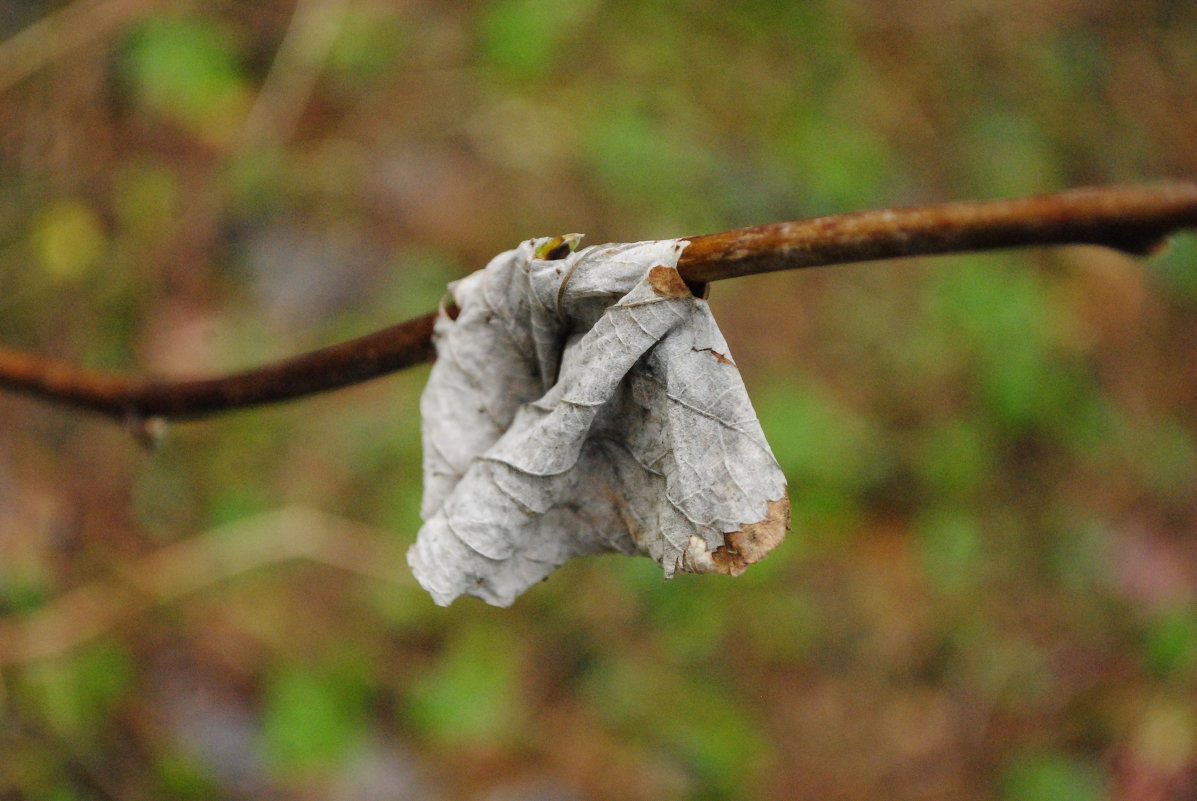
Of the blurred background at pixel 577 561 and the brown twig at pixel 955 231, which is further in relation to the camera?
the blurred background at pixel 577 561

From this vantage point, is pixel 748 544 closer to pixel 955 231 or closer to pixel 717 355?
pixel 717 355

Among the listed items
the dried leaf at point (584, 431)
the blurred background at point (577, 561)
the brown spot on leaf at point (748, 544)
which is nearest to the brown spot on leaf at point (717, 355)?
the dried leaf at point (584, 431)

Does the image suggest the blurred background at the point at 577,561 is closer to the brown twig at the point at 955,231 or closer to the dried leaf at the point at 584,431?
the dried leaf at the point at 584,431

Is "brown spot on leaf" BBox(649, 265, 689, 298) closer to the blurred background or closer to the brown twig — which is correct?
the brown twig

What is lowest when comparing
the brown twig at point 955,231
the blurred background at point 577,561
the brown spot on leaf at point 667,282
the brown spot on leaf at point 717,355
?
the blurred background at point 577,561

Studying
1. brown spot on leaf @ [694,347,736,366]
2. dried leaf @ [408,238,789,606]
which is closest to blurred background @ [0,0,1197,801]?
dried leaf @ [408,238,789,606]

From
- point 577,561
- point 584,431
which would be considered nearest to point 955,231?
point 584,431

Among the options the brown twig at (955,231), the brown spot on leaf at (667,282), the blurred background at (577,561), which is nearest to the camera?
the brown twig at (955,231)

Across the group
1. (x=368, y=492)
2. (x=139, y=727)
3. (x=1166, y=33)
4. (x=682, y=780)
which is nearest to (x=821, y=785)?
(x=682, y=780)

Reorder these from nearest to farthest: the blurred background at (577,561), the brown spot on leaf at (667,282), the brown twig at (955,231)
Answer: the brown twig at (955,231)
the brown spot on leaf at (667,282)
the blurred background at (577,561)
